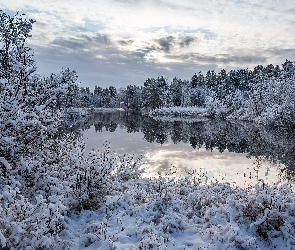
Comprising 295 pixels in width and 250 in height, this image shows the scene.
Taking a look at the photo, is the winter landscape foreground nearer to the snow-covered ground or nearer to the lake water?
the snow-covered ground

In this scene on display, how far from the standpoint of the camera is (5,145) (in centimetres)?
631

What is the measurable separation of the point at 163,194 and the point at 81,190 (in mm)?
2384

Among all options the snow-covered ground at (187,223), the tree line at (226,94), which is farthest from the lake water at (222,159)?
the tree line at (226,94)

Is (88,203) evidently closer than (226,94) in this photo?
Yes

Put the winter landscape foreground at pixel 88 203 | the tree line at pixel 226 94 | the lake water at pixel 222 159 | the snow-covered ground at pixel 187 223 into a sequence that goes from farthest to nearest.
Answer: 1. the tree line at pixel 226 94
2. the lake water at pixel 222 159
3. the snow-covered ground at pixel 187 223
4. the winter landscape foreground at pixel 88 203

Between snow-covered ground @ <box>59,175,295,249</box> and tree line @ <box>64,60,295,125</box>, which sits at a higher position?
tree line @ <box>64,60,295,125</box>

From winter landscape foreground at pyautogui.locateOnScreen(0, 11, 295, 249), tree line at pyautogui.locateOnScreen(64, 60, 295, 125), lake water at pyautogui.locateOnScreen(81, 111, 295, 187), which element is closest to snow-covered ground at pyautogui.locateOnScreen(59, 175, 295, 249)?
winter landscape foreground at pyautogui.locateOnScreen(0, 11, 295, 249)

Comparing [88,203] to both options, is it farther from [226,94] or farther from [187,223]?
[226,94]

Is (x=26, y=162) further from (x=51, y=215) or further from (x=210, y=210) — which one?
(x=210, y=210)

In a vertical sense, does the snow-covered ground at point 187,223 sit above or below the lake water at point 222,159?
above

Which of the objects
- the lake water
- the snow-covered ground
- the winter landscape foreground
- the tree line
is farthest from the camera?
the tree line

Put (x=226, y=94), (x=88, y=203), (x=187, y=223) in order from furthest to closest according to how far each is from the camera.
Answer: (x=226, y=94), (x=88, y=203), (x=187, y=223)

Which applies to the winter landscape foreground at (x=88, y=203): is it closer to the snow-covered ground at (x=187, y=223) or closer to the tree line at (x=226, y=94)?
the snow-covered ground at (x=187, y=223)

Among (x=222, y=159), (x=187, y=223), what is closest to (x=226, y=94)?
(x=222, y=159)
